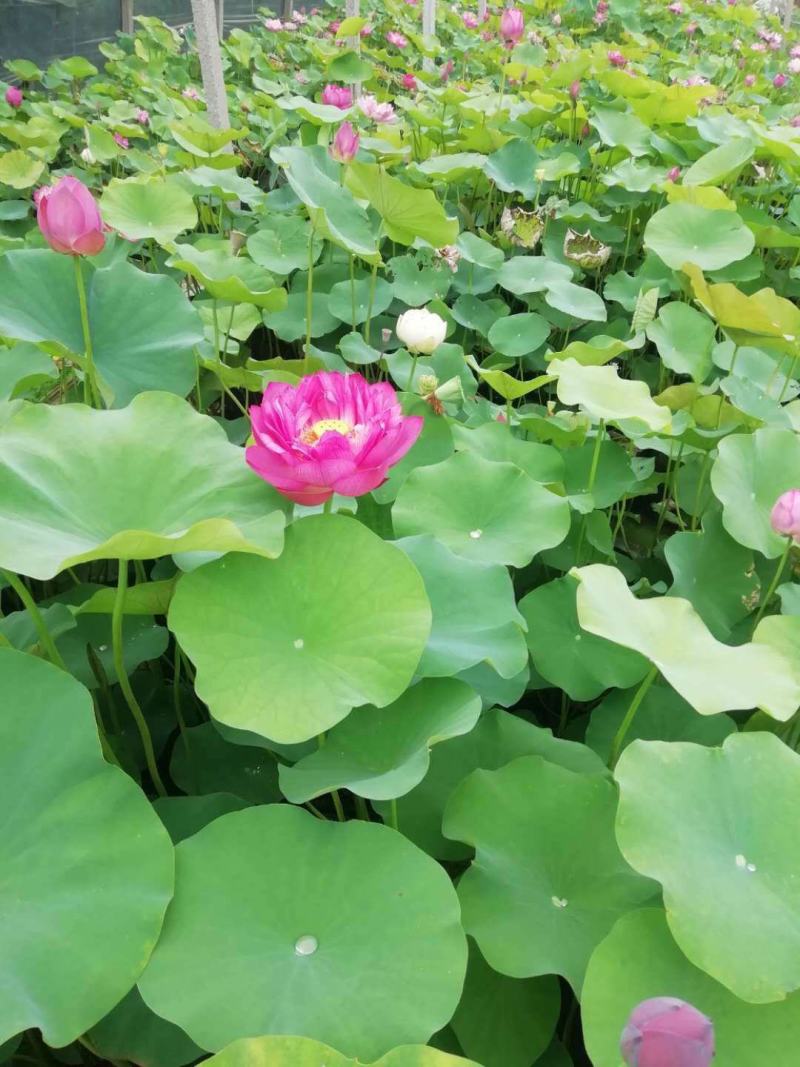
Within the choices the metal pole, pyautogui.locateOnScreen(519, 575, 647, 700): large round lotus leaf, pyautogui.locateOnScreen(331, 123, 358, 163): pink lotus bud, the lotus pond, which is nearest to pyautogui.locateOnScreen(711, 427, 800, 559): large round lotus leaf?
the lotus pond

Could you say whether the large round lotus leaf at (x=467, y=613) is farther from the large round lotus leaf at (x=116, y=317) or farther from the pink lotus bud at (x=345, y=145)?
the pink lotus bud at (x=345, y=145)

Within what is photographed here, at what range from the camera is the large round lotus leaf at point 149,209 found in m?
1.45

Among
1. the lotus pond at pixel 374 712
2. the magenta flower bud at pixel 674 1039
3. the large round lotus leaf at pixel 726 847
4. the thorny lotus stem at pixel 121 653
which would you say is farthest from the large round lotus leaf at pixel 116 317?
the magenta flower bud at pixel 674 1039

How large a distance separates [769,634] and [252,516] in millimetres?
479

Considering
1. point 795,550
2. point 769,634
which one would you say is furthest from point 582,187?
point 769,634

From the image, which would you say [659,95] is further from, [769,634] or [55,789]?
[55,789]

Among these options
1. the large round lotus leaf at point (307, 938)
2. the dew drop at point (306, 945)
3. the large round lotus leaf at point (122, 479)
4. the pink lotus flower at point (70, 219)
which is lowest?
the dew drop at point (306, 945)

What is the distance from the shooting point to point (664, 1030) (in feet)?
1.39

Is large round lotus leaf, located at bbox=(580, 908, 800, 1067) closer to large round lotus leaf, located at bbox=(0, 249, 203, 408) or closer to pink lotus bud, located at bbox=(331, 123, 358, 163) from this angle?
large round lotus leaf, located at bbox=(0, 249, 203, 408)

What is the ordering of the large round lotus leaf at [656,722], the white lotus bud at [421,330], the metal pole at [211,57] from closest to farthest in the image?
the large round lotus leaf at [656,722] → the white lotus bud at [421,330] → the metal pole at [211,57]

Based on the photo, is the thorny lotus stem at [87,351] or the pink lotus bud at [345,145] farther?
the pink lotus bud at [345,145]

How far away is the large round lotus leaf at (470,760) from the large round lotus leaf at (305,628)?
0.16 metres

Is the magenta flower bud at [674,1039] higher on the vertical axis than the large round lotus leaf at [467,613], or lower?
higher

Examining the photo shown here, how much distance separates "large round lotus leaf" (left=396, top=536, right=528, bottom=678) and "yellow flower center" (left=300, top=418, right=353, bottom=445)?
11cm
